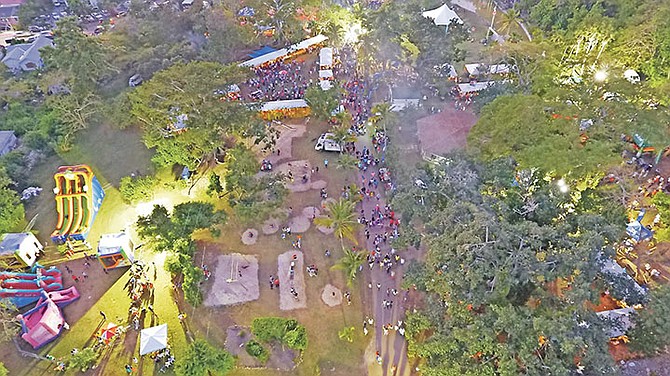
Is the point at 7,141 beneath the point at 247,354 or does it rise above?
above

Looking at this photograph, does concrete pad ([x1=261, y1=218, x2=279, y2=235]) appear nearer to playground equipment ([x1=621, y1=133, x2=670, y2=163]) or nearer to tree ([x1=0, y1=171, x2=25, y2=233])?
tree ([x1=0, y1=171, x2=25, y2=233])

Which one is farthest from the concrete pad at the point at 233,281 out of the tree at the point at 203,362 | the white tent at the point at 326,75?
the white tent at the point at 326,75

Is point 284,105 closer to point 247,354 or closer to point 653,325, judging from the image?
point 247,354

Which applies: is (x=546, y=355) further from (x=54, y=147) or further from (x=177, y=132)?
(x=54, y=147)

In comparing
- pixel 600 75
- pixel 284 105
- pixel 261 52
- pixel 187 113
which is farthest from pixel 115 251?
pixel 600 75

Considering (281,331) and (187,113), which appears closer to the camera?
(281,331)

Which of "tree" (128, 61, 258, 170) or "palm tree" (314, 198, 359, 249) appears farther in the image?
"tree" (128, 61, 258, 170)

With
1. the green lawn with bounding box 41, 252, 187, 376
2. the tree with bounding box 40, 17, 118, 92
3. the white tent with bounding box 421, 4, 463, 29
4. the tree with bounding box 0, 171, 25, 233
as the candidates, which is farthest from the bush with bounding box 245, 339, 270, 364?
the white tent with bounding box 421, 4, 463, 29
